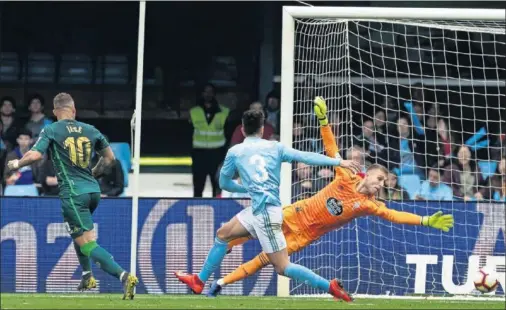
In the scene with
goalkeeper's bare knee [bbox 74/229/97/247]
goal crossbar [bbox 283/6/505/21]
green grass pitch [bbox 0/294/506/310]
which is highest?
goal crossbar [bbox 283/6/505/21]

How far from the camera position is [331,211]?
1452 centimetres

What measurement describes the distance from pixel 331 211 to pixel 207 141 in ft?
20.7

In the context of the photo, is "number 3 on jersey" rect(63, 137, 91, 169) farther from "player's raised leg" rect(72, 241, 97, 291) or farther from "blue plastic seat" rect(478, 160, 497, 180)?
"blue plastic seat" rect(478, 160, 497, 180)

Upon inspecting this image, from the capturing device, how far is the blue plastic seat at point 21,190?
19047 mm

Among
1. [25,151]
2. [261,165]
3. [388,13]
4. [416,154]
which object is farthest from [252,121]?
[25,151]

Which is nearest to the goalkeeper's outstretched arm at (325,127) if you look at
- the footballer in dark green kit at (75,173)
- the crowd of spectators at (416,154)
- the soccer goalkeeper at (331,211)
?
the soccer goalkeeper at (331,211)

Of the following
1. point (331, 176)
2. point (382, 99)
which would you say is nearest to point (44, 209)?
point (331, 176)

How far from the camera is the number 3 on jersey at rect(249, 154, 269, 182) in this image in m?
13.2

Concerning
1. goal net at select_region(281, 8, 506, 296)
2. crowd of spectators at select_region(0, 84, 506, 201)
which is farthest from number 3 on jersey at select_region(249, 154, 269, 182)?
crowd of spectators at select_region(0, 84, 506, 201)

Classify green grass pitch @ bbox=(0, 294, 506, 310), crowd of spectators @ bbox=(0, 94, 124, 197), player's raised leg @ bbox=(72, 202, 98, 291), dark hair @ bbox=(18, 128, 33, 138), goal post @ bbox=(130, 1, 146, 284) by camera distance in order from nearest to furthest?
green grass pitch @ bbox=(0, 294, 506, 310) < player's raised leg @ bbox=(72, 202, 98, 291) < goal post @ bbox=(130, 1, 146, 284) < crowd of spectators @ bbox=(0, 94, 124, 197) < dark hair @ bbox=(18, 128, 33, 138)

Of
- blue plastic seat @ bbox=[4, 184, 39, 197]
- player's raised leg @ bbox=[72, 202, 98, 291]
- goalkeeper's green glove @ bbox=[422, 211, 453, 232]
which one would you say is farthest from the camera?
blue plastic seat @ bbox=[4, 184, 39, 197]

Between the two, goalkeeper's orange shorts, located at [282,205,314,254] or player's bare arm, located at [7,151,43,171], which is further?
goalkeeper's orange shorts, located at [282,205,314,254]

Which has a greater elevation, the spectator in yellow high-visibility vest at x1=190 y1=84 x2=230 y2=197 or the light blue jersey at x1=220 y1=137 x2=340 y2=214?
the spectator in yellow high-visibility vest at x1=190 y1=84 x2=230 y2=197

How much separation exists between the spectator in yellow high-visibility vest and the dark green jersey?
698cm
